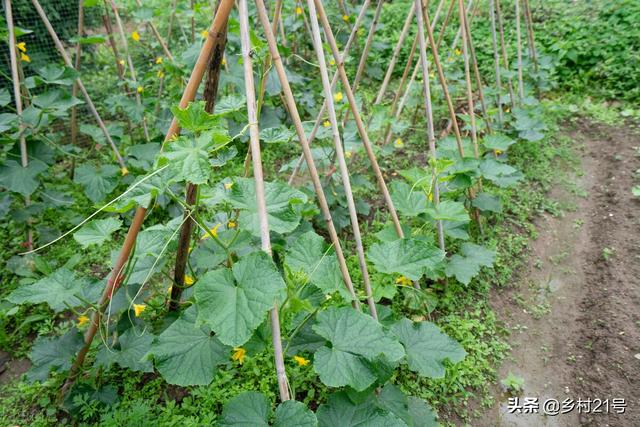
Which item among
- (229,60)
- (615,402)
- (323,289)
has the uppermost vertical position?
(229,60)

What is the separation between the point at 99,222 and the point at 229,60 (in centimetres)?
190

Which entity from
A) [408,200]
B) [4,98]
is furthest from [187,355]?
[4,98]

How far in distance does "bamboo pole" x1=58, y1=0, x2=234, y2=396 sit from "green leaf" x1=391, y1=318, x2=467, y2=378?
1019 mm

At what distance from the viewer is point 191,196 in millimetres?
1520

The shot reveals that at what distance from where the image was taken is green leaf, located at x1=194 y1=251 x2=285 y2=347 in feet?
3.33

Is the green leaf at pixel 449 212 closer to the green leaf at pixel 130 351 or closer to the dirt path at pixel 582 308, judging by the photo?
the dirt path at pixel 582 308

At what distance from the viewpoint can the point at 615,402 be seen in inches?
70.9

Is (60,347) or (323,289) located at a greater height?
Answer: (323,289)

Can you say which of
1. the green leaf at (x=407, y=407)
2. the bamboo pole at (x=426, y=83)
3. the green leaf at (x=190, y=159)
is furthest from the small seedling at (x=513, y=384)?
the green leaf at (x=190, y=159)

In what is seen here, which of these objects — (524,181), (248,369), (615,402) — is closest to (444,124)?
(524,181)

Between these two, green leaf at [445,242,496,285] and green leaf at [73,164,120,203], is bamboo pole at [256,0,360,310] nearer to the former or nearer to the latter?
green leaf at [445,242,496,285]

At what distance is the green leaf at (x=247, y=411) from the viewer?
1188 millimetres

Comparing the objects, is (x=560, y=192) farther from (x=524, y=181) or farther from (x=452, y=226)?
(x=452, y=226)

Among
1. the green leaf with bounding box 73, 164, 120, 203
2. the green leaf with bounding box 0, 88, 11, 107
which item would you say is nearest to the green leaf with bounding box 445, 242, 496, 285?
the green leaf with bounding box 73, 164, 120, 203
